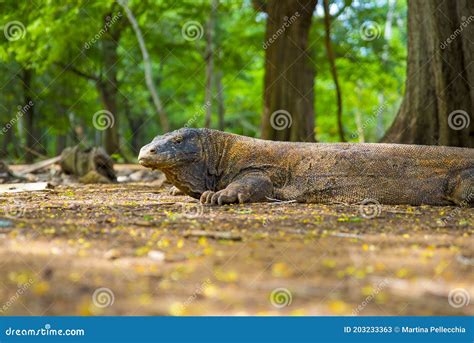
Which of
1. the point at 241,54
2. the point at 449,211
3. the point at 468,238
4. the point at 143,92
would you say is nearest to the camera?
the point at 468,238

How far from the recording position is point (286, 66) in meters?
11.6

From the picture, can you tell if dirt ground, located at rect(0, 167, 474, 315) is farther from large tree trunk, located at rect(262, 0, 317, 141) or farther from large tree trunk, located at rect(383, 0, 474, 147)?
large tree trunk, located at rect(262, 0, 317, 141)

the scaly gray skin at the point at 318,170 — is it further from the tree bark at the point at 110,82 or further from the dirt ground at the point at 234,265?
the tree bark at the point at 110,82

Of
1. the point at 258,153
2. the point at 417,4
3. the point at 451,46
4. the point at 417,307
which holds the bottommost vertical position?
the point at 417,307

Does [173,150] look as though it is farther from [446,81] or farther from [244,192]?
[446,81]

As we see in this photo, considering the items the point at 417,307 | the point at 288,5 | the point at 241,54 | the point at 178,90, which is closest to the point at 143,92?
the point at 178,90

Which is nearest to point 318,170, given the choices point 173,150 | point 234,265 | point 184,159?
point 184,159

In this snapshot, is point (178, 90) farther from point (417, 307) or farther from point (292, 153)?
point (417, 307)

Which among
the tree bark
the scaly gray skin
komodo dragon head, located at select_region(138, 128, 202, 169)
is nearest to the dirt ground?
komodo dragon head, located at select_region(138, 128, 202, 169)

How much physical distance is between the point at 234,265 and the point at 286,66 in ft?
29.4

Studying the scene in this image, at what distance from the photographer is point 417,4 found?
7.99 meters

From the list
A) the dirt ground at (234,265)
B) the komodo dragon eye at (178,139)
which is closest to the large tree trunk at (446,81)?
the dirt ground at (234,265)

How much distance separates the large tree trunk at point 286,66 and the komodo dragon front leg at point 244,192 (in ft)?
17.6

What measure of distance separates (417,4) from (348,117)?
88.2 ft
